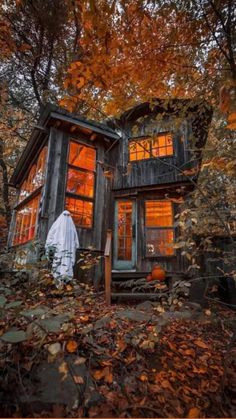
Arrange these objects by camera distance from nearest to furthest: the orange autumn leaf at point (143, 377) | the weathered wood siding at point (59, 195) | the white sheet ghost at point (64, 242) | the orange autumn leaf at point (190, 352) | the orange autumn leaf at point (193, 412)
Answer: the orange autumn leaf at point (193, 412) < the orange autumn leaf at point (143, 377) < the orange autumn leaf at point (190, 352) < the white sheet ghost at point (64, 242) < the weathered wood siding at point (59, 195)

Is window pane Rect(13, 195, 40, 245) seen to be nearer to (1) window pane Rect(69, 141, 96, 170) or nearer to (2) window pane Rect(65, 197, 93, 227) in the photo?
(2) window pane Rect(65, 197, 93, 227)

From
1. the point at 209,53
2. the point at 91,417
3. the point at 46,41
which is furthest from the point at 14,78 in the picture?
the point at 91,417

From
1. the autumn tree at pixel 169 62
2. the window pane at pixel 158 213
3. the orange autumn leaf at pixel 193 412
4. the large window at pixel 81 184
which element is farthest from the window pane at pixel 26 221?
the orange autumn leaf at pixel 193 412

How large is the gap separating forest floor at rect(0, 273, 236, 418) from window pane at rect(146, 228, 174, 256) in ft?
15.9

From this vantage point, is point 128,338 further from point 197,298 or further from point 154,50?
point 154,50

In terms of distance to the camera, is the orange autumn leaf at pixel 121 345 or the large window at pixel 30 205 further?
the large window at pixel 30 205

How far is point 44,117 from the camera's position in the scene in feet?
23.7

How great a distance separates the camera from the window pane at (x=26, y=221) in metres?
7.89

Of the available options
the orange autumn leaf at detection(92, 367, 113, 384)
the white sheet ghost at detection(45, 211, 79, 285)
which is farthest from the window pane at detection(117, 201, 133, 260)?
the orange autumn leaf at detection(92, 367, 113, 384)

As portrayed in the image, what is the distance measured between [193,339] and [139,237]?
4864 millimetres

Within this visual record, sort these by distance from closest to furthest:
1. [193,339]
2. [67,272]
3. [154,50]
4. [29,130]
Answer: [193,339] → [154,50] → [67,272] → [29,130]

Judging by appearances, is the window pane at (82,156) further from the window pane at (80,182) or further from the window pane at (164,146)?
the window pane at (164,146)

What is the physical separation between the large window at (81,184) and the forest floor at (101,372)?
183 inches

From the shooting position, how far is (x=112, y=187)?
8508 mm
